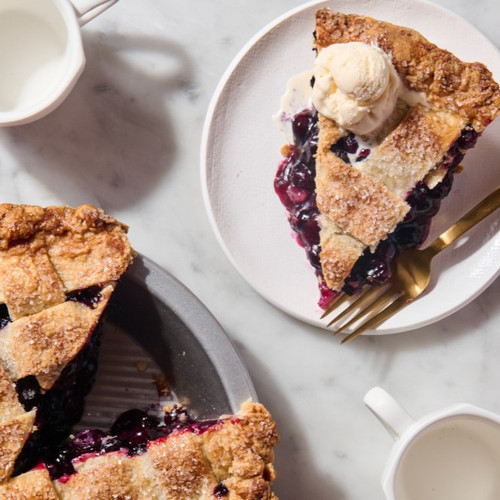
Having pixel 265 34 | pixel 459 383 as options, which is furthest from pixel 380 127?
pixel 459 383

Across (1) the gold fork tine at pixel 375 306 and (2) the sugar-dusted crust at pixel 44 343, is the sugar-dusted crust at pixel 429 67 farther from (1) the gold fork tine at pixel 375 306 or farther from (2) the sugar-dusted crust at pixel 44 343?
(2) the sugar-dusted crust at pixel 44 343

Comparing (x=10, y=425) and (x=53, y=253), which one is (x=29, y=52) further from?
(x=10, y=425)

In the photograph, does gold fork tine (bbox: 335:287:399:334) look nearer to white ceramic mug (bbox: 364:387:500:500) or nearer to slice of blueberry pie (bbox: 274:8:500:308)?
slice of blueberry pie (bbox: 274:8:500:308)

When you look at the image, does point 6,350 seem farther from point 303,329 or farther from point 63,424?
A: point 303,329

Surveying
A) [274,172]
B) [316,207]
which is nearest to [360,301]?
[316,207]

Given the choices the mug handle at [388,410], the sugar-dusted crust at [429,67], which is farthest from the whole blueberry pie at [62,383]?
the sugar-dusted crust at [429,67]

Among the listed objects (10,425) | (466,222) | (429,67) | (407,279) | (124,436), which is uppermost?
(429,67)
